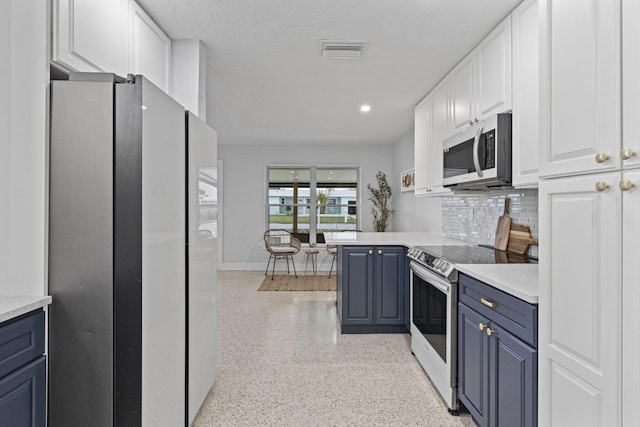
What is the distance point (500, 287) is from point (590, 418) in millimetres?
561

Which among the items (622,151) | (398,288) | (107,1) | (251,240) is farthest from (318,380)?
(251,240)

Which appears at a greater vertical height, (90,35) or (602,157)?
(90,35)

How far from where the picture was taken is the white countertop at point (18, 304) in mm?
1085

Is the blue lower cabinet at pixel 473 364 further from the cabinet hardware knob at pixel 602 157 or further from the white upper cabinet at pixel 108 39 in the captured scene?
the white upper cabinet at pixel 108 39

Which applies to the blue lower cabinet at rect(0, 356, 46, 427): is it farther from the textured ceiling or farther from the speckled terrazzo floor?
the textured ceiling

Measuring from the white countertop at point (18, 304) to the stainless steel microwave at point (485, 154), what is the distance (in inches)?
87.9

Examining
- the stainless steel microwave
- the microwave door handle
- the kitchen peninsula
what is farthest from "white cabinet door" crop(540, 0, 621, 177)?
the kitchen peninsula

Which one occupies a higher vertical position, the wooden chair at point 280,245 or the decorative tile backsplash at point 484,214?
the decorative tile backsplash at point 484,214

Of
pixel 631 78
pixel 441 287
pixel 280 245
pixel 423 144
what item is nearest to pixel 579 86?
pixel 631 78

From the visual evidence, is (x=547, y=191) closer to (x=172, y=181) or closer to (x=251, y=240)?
(x=172, y=181)

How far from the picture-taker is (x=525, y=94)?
2.00 m

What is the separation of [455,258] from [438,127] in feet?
4.82

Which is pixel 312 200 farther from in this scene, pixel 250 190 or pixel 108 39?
pixel 108 39

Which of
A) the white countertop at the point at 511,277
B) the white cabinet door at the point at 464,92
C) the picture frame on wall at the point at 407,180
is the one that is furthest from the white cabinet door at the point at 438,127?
the picture frame on wall at the point at 407,180
